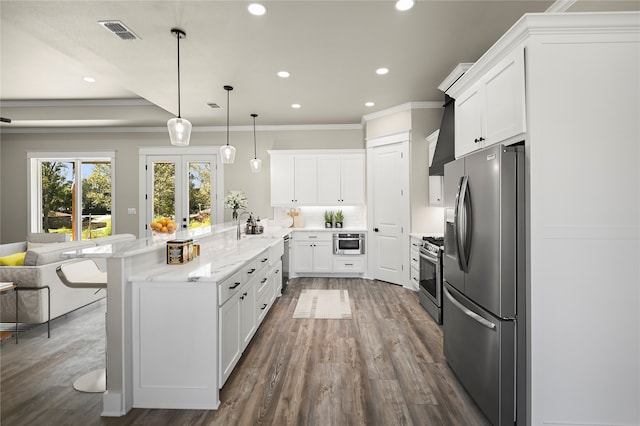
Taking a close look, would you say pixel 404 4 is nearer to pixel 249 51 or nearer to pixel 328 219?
pixel 249 51

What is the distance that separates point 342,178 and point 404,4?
3799mm

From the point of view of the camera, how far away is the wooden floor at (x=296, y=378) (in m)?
2.10

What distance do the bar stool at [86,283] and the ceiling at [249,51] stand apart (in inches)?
83.7

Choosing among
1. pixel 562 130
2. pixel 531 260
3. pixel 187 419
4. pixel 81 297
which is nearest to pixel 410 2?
pixel 562 130

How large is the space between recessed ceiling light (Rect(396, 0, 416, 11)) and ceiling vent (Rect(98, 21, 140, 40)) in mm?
2370

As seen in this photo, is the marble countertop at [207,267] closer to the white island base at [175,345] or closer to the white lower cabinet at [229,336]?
the white island base at [175,345]

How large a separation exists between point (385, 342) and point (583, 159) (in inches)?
88.2

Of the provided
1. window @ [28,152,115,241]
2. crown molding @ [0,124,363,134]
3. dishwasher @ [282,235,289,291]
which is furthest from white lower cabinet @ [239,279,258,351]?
window @ [28,152,115,241]

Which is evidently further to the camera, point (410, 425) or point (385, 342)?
point (385, 342)

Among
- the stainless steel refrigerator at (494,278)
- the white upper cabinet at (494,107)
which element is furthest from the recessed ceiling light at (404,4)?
the stainless steel refrigerator at (494,278)

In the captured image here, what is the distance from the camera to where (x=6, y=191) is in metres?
6.86

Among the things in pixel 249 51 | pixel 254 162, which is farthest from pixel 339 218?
pixel 249 51

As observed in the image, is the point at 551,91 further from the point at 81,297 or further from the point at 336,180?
the point at 81,297

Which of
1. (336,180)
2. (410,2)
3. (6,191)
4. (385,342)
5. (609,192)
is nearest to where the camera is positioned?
(609,192)
